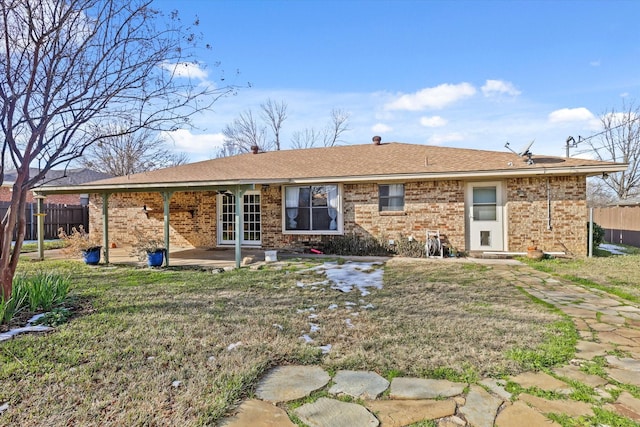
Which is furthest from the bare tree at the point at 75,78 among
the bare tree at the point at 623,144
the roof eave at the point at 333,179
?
the bare tree at the point at 623,144

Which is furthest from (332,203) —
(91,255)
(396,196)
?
(91,255)

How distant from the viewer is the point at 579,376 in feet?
8.97

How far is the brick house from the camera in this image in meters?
9.09

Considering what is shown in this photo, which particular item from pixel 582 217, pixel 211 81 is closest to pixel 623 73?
pixel 582 217

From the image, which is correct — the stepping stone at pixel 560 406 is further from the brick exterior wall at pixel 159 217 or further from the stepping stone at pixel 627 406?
the brick exterior wall at pixel 159 217

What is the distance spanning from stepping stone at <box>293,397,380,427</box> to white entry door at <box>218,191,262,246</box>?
31.1ft

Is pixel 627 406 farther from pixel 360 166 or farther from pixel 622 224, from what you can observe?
pixel 622 224

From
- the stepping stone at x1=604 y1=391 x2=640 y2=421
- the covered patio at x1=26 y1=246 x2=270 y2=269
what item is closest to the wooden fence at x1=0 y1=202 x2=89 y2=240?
the covered patio at x1=26 y1=246 x2=270 y2=269

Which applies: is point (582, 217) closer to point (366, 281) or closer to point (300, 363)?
point (366, 281)

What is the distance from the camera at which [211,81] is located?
5.45 metres

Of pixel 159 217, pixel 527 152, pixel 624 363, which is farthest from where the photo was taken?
pixel 159 217

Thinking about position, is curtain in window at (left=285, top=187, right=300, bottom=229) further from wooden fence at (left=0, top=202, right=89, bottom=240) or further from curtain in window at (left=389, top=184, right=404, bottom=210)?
wooden fence at (left=0, top=202, right=89, bottom=240)

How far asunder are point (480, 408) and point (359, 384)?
823 mm

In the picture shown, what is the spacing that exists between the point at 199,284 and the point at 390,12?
896 centimetres
